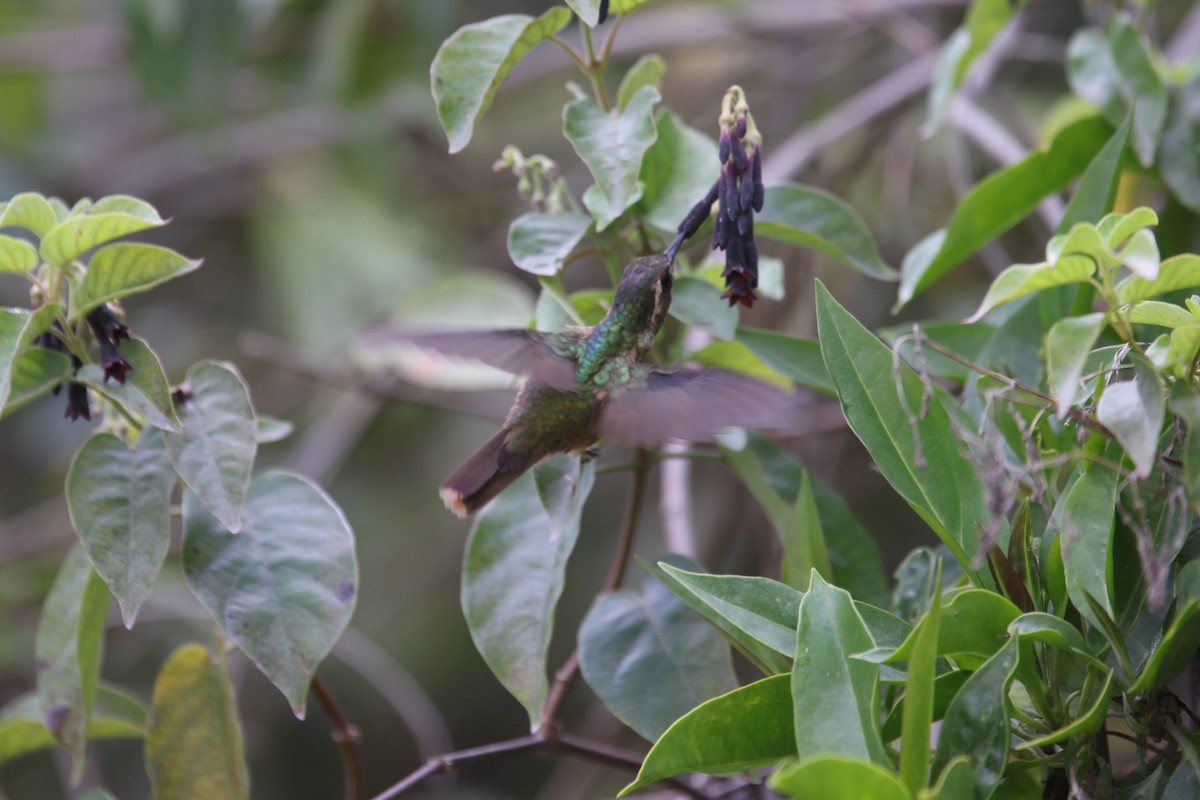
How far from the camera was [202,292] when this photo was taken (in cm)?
322

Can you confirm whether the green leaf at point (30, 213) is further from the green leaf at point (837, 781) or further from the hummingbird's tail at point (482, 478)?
the green leaf at point (837, 781)

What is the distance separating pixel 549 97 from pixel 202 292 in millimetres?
1143

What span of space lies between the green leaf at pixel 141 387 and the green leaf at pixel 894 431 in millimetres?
489

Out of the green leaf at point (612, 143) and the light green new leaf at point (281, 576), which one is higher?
the green leaf at point (612, 143)

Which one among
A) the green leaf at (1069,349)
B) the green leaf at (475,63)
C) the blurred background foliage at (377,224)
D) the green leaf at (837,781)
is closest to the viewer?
the green leaf at (837,781)

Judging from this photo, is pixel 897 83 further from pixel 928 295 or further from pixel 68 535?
pixel 68 535

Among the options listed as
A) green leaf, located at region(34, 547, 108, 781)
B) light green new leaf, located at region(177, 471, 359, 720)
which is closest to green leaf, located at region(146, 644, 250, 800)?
green leaf, located at region(34, 547, 108, 781)

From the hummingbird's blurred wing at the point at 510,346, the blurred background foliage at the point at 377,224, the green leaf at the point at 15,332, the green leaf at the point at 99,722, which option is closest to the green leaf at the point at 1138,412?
the hummingbird's blurred wing at the point at 510,346

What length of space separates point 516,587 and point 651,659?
0.14m

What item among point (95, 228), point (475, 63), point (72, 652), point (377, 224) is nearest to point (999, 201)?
→ point (475, 63)

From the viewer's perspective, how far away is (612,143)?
0.88m

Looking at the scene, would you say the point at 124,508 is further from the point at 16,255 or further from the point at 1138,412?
the point at 1138,412

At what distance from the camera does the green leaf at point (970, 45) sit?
1.25 metres

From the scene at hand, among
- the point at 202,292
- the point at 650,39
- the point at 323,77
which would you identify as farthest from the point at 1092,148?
the point at 202,292
